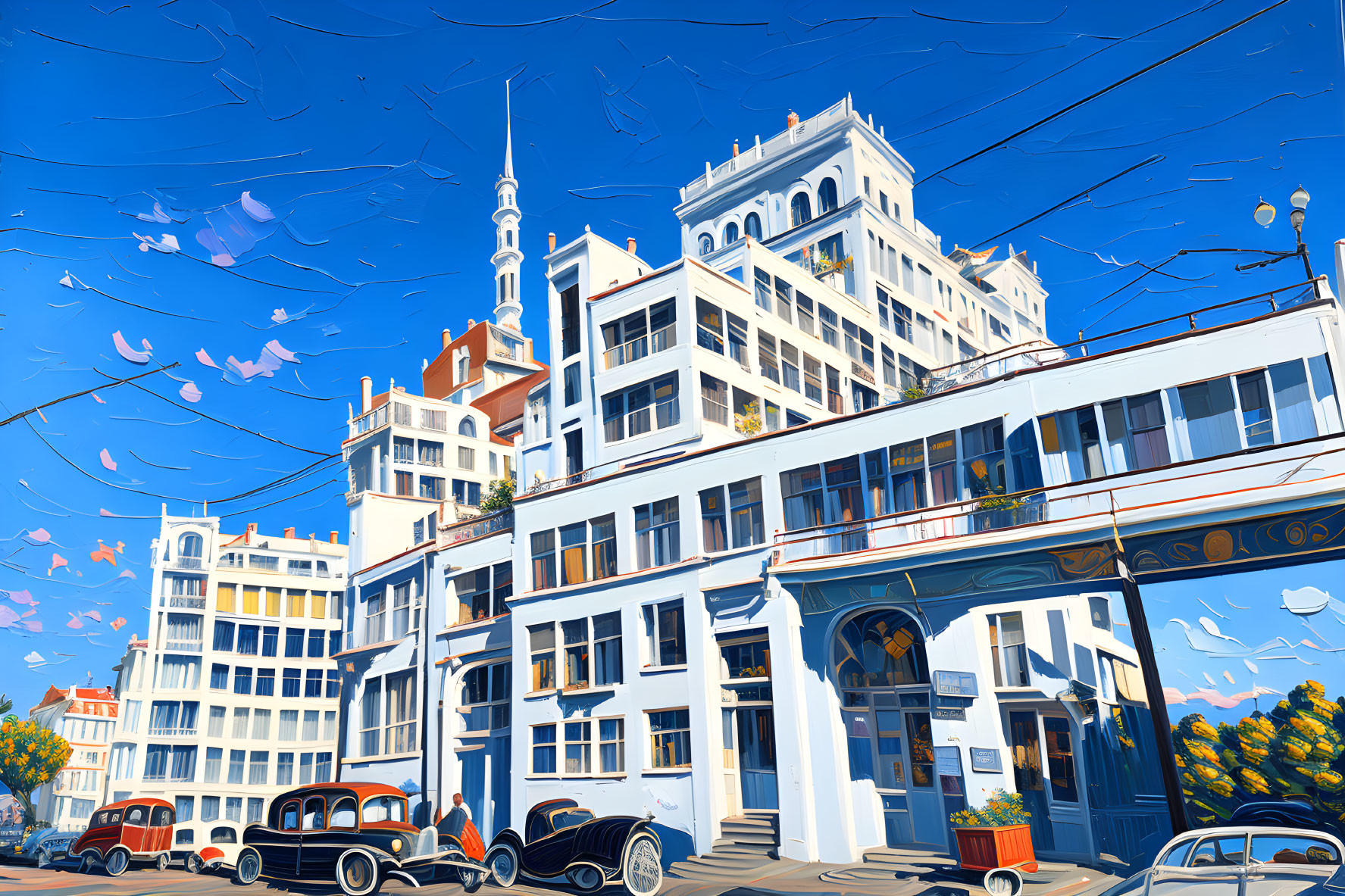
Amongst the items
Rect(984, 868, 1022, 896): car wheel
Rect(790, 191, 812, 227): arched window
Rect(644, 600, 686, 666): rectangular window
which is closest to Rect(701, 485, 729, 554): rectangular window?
Rect(644, 600, 686, 666): rectangular window

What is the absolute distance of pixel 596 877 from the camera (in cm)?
1870

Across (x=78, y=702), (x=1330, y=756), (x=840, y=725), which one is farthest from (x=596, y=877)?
(x=78, y=702)

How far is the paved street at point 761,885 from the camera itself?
17.1 m

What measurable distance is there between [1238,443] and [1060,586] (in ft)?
13.9

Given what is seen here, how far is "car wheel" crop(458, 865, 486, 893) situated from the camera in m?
19.3

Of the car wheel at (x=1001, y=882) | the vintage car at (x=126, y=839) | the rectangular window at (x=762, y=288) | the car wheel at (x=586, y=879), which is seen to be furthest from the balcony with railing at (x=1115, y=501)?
the vintage car at (x=126, y=839)

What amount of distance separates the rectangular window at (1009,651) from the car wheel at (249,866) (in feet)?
55.5

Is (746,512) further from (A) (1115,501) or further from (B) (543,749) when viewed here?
(B) (543,749)

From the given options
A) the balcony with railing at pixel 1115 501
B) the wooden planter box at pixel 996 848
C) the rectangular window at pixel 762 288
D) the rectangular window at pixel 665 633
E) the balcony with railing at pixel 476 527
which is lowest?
the wooden planter box at pixel 996 848

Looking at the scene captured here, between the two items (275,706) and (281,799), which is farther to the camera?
(275,706)

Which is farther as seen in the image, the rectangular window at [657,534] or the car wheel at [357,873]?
the rectangular window at [657,534]

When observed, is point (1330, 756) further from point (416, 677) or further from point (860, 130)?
point (860, 130)

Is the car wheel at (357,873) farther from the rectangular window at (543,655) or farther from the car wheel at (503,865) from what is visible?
the rectangular window at (543,655)

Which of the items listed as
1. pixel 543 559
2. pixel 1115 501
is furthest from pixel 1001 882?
pixel 543 559
